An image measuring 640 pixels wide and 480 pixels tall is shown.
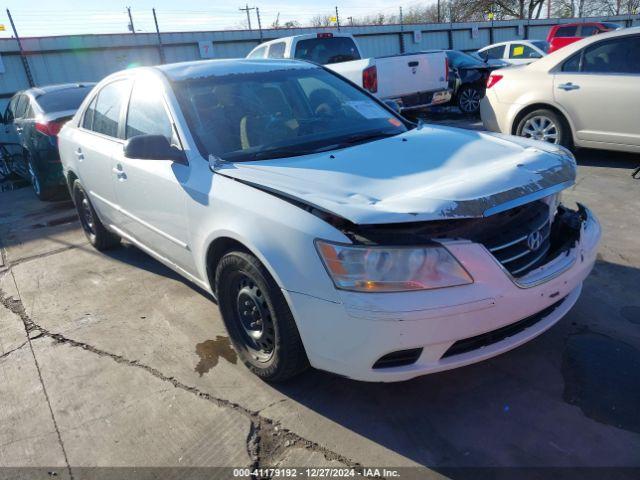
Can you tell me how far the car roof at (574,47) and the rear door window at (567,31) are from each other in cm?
1124

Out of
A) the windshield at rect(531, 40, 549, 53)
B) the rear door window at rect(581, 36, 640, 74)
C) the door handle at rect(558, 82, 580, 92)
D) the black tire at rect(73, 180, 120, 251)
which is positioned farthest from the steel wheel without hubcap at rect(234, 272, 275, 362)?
the windshield at rect(531, 40, 549, 53)

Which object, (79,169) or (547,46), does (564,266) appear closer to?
(79,169)

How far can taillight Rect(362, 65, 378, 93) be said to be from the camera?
8.38 metres

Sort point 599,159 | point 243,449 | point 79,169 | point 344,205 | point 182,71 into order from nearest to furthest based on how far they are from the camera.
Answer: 1. point 344,205
2. point 243,449
3. point 182,71
4. point 79,169
5. point 599,159

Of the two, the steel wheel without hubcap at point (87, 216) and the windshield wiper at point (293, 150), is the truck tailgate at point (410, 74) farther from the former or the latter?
the windshield wiper at point (293, 150)

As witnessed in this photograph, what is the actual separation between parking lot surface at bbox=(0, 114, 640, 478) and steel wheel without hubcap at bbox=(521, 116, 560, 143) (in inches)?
111

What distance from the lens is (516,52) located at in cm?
1415

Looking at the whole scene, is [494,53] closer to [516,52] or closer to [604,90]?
[516,52]

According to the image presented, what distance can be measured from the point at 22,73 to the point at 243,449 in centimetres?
1456

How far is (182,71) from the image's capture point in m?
3.40

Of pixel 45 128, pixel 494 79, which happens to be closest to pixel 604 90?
pixel 494 79

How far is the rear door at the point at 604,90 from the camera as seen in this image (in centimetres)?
557

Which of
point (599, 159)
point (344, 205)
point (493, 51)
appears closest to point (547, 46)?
point (493, 51)

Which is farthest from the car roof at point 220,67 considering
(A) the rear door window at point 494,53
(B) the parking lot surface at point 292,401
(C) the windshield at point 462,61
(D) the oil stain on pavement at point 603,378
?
(A) the rear door window at point 494,53
